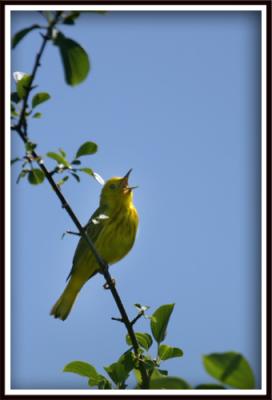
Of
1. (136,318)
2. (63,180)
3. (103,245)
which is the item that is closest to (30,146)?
(63,180)

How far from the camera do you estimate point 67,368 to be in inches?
102

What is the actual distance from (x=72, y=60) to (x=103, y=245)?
354 centimetres

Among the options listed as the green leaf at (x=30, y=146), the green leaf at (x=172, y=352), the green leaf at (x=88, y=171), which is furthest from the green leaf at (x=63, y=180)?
the green leaf at (x=172, y=352)

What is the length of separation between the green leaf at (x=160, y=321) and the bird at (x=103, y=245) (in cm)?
240

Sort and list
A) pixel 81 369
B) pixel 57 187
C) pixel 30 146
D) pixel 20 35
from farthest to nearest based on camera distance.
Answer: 1. pixel 81 369
2. pixel 57 187
3. pixel 30 146
4. pixel 20 35

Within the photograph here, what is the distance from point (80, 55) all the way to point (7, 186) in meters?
0.90

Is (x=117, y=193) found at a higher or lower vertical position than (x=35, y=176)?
higher

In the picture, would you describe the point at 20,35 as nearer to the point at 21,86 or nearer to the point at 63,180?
the point at 21,86

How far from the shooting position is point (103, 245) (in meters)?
5.37

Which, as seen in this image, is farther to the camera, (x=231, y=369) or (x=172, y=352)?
(x=172, y=352)

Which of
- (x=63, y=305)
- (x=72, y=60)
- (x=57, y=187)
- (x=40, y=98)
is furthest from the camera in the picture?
(x=63, y=305)

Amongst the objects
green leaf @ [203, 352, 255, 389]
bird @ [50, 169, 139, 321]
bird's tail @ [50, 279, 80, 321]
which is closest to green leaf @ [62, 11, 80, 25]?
green leaf @ [203, 352, 255, 389]

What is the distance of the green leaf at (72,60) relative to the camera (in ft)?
6.27

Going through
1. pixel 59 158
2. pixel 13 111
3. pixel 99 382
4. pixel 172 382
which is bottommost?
pixel 99 382
